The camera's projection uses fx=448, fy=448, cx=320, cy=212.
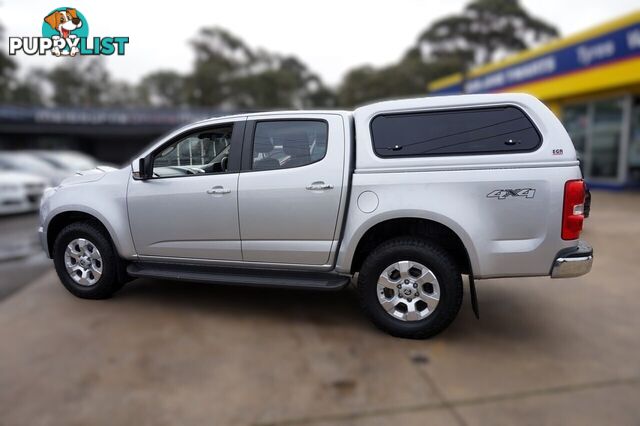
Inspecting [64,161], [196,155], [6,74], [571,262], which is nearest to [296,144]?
[196,155]

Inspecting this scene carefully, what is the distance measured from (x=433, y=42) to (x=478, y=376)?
36.9 meters

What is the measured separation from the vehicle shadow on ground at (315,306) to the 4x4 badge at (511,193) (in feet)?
3.89

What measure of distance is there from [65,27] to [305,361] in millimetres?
7252

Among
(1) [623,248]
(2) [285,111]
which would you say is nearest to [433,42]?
(1) [623,248]

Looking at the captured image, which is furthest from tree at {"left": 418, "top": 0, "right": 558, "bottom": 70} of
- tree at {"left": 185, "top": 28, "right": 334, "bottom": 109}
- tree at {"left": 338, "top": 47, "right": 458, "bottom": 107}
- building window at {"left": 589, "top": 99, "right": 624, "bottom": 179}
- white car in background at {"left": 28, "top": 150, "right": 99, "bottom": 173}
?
white car in background at {"left": 28, "top": 150, "right": 99, "bottom": 173}

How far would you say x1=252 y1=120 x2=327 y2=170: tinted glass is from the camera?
3.82 metres

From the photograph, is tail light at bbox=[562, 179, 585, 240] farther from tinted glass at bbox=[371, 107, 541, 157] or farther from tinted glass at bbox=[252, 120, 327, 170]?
tinted glass at bbox=[252, 120, 327, 170]

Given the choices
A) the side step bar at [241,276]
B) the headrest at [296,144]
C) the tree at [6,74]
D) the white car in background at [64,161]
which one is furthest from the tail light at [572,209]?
the tree at [6,74]

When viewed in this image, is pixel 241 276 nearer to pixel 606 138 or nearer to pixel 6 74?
pixel 606 138

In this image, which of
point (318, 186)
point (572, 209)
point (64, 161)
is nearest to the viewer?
point (572, 209)

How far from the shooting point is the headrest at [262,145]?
3941 millimetres

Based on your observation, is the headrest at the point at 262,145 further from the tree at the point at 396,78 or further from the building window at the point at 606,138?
the tree at the point at 396,78

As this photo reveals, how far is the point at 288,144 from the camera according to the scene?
3904 mm

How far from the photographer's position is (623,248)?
21.0 feet
